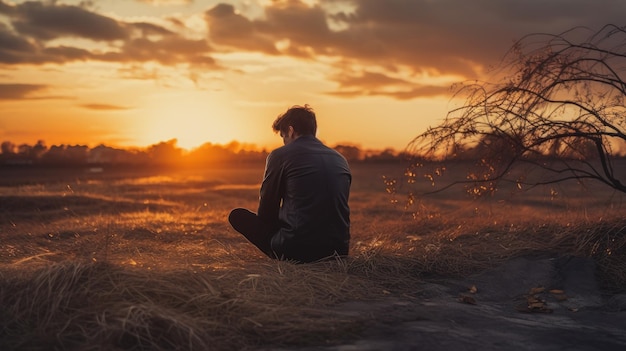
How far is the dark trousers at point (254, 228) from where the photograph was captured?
6895mm

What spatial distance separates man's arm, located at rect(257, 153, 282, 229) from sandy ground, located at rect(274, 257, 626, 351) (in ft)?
5.69

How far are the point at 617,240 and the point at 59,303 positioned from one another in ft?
21.3

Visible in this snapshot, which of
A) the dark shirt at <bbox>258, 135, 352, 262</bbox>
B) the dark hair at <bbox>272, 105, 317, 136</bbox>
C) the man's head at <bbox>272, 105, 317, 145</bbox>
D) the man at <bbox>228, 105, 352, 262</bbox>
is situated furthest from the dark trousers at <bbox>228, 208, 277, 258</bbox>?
the dark hair at <bbox>272, 105, 317, 136</bbox>

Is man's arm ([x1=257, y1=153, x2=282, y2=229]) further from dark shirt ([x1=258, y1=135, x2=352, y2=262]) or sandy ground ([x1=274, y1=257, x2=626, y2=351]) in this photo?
sandy ground ([x1=274, y1=257, x2=626, y2=351])

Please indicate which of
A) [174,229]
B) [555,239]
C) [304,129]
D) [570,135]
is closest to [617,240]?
[555,239]

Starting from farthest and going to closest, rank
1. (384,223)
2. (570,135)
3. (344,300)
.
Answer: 1. (384,223)
2. (570,135)
3. (344,300)

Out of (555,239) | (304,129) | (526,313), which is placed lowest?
(526,313)

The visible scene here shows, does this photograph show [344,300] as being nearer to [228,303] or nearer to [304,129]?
[228,303]

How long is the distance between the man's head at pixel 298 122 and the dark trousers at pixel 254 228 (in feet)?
2.95

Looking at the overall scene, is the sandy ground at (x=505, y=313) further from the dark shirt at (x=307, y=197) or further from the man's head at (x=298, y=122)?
the man's head at (x=298, y=122)

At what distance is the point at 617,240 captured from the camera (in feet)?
25.7

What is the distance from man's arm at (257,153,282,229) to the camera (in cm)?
662

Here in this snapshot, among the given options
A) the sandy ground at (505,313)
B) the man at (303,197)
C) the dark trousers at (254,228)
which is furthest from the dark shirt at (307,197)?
the sandy ground at (505,313)

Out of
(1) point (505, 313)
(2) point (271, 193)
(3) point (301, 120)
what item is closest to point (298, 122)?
(3) point (301, 120)
